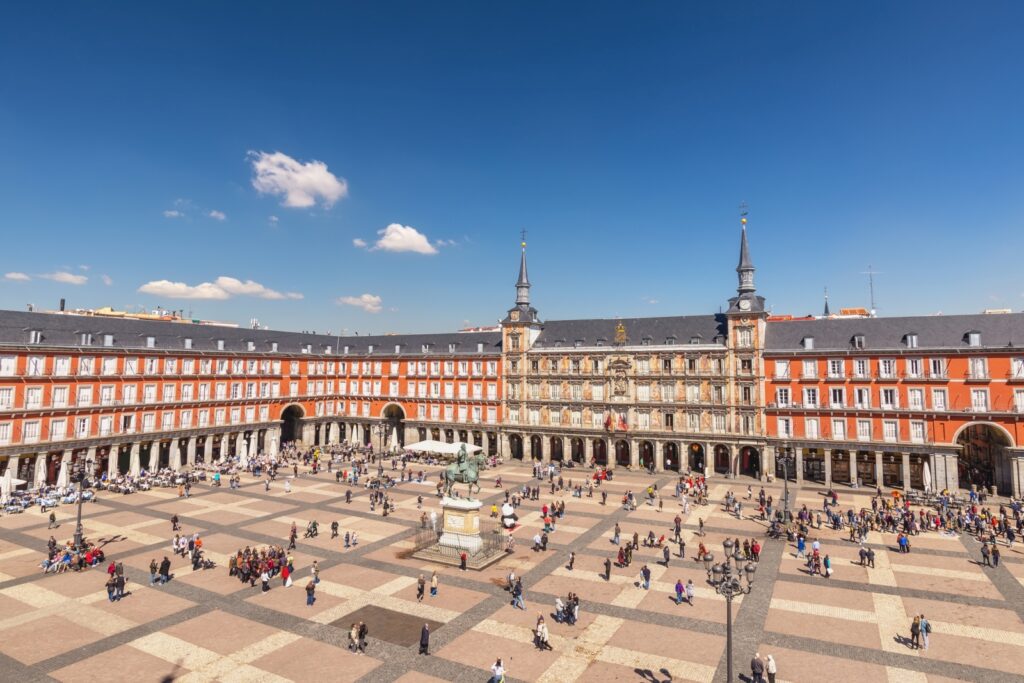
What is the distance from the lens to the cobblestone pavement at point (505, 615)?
22812 mm

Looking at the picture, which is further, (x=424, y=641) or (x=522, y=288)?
(x=522, y=288)

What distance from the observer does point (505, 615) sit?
27781mm

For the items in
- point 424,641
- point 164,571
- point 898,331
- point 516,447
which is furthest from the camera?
point 516,447

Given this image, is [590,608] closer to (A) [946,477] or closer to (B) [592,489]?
(B) [592,489]

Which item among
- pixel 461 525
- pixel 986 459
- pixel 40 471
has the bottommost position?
pixel 461 525

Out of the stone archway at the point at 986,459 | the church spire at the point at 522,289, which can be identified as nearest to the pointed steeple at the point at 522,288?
the church spire at the point at 522,289

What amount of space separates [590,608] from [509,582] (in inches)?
177

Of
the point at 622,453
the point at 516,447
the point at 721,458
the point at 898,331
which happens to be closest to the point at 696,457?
the point at 721,458

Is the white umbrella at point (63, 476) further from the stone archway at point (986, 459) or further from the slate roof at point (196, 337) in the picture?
the stone archway at point (986, 459)

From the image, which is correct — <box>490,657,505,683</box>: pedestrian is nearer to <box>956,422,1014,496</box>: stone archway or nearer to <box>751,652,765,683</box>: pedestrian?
<box>751,652,765,683</box>: pedestrian

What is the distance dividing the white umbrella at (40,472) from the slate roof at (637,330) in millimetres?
56103

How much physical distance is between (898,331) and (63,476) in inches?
3345

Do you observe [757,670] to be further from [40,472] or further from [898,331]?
[40,472]

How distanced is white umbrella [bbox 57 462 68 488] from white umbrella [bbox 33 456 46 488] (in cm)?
128
